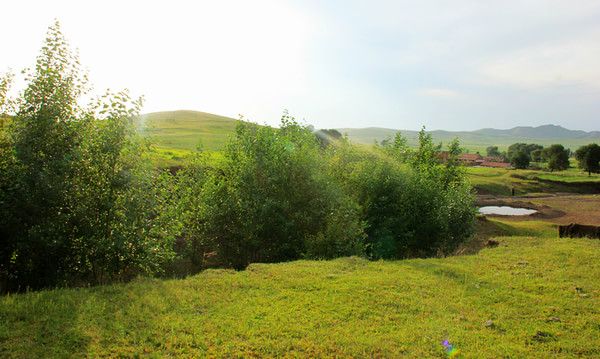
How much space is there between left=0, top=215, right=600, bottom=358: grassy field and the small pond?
53.1 metres

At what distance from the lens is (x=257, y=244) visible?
25688 millimetres

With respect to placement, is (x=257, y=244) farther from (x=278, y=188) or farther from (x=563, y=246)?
(x=563, y=246)

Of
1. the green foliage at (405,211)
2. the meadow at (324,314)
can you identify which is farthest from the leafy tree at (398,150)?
the meadow at (324,314)

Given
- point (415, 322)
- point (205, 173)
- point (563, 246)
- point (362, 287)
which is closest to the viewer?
point (415, 322)

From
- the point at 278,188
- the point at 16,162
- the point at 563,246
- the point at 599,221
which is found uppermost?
the point at 16,162

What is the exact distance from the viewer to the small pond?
6918 cm

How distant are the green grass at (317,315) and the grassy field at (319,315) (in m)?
0.04

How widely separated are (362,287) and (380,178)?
1699 cm

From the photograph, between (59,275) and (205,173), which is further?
(205,173)

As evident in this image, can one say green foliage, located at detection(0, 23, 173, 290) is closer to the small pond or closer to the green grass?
the green grass

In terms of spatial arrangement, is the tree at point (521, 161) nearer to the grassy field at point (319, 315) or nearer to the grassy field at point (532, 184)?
the grassy field at point (532, 184)

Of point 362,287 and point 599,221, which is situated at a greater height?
point 362,287

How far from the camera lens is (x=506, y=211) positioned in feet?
235

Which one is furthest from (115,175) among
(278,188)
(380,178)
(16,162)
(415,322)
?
(380,178)
